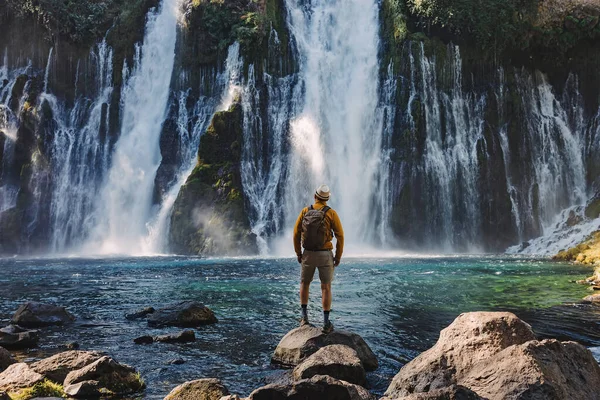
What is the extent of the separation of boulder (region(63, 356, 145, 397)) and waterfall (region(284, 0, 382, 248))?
3079 cm

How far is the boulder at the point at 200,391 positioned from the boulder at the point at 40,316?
21.9 ft

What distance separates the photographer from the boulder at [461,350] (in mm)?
6375

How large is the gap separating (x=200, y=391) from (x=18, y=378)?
2403 millimetres

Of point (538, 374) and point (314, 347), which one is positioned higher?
point (538, 374)

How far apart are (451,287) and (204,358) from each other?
35.0ft

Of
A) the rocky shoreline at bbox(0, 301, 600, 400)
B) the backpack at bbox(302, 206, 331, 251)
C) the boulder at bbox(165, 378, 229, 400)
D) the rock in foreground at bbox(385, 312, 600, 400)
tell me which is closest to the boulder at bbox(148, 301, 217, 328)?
the rocky shoreline at bbox(0, 301, 600, 400)

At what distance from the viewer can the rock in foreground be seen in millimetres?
5199

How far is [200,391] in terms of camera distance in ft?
21.0

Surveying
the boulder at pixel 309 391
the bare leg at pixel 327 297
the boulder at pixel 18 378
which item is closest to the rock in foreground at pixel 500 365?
the boulder at pixel 309 391

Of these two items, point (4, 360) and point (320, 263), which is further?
point (320, 263)

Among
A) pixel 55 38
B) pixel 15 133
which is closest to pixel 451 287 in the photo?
pixel 15 133

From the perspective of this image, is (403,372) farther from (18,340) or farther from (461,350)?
(18,340)

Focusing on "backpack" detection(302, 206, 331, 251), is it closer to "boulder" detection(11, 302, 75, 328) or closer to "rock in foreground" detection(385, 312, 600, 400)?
"rock in foreground" detection(385, 312, 600, 400)

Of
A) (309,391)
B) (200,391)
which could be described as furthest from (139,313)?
(309,391)
